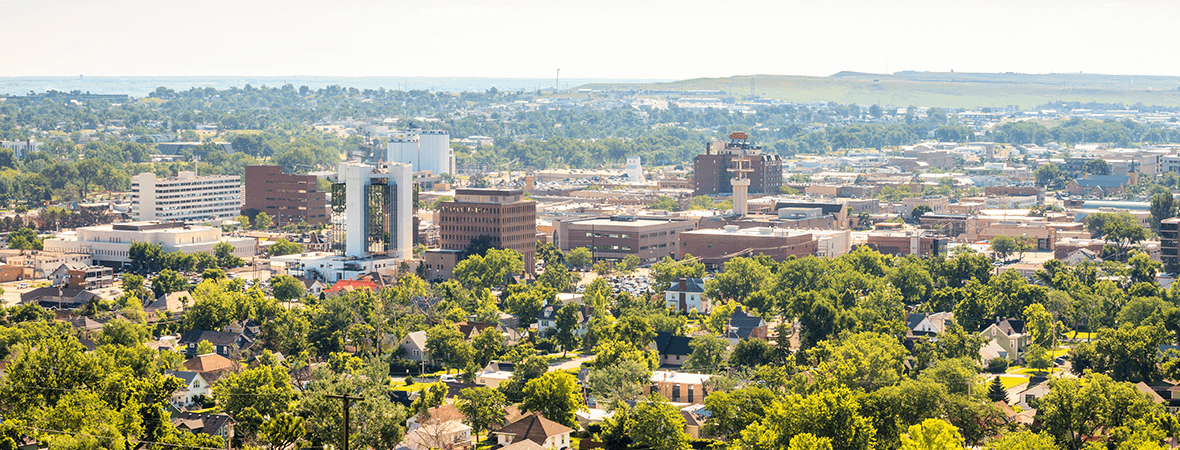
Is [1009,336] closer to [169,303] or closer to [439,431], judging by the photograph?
[439,431]

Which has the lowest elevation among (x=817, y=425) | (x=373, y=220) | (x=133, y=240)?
(x=133, y=240)

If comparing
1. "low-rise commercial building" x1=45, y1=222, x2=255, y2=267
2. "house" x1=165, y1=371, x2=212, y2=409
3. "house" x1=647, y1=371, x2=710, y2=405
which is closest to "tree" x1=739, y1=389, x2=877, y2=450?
"house" x1=647, y1=371, x2=710, y2=405

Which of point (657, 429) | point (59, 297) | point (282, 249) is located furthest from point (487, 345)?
point (282, 249)

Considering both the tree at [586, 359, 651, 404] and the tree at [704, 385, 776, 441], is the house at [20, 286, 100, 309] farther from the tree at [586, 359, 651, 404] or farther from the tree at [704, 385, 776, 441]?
the tree at [704, 385, 776, 441]

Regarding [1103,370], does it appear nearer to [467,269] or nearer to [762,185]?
[467,269]

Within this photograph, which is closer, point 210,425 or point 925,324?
point 210,425

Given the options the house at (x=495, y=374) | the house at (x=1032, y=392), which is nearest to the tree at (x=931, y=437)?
the house at (x=1032, y=392)

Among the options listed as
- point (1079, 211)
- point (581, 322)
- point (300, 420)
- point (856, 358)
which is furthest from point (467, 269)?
point (1079, 211)
